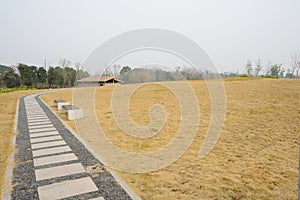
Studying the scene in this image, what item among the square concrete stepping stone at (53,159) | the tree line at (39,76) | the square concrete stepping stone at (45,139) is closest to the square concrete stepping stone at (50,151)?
the square concrete stepping stone at (53,159)

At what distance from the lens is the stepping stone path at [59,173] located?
10.00 feet

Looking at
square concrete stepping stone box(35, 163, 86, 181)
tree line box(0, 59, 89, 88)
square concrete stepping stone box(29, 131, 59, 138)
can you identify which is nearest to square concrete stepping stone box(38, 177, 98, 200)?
square concrete stepping stone box(35, 163, 86, 181)

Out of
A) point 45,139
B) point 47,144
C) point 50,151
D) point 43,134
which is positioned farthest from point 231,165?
point 43,134

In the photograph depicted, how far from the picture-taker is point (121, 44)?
→ 7.61 metres

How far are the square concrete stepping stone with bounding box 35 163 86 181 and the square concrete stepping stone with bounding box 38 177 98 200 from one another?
1.11 feet

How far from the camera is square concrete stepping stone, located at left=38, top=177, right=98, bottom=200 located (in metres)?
3.01

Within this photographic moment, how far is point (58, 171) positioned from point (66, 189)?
2.56 ft

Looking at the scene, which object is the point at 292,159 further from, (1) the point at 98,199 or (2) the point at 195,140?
(1) the point at 98,199

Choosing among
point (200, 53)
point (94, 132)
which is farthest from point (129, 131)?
point (200, 53)

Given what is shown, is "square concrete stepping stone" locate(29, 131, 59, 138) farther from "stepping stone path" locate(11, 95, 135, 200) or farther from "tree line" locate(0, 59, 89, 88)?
"tree line" locate(0, 59, 89, 88)

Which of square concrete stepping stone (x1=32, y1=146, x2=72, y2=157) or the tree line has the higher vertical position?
the tree line

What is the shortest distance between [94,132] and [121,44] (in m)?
3.52

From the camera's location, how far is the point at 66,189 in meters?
3.16

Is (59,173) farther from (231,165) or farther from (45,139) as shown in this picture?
(231,165)
